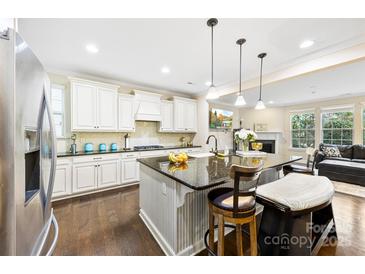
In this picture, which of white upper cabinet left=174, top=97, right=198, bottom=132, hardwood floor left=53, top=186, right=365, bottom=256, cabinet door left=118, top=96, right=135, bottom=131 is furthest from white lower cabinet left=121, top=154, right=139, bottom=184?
white upper cabinet left=174, top=97, right=198, bottom=132

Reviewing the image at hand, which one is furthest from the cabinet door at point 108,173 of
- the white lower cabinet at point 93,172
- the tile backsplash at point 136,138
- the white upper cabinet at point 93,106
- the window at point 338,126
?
the window at point 338,126

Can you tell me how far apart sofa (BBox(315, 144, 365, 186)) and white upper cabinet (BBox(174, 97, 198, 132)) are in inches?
152

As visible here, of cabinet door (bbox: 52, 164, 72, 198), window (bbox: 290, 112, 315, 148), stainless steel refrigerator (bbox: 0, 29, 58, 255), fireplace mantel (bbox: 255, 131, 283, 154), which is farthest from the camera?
fireplace mantel (bbox: 255, 131, 283, 154)

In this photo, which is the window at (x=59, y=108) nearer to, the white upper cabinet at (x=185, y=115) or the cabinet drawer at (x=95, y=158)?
the cabinet drawer at (x=95, y=158)

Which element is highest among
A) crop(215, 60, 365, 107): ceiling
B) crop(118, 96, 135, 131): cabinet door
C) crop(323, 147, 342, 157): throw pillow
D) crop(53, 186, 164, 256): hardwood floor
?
crop(215, 60, 365, 107): ceiling

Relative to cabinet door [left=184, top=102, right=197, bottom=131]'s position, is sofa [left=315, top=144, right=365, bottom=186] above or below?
below

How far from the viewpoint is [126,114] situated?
3.80 meters

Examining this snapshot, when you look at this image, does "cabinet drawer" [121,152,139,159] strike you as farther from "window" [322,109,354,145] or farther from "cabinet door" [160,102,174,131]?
"window" [322,109,354,145]

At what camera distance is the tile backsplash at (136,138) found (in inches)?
136

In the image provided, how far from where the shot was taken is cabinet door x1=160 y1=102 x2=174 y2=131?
14.5ft

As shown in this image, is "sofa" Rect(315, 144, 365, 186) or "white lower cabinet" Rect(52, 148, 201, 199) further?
"sofa" Rect(315, 144, 365, 186)

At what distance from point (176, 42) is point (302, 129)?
6573 millimetres

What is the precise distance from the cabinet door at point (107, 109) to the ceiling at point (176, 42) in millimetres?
492
